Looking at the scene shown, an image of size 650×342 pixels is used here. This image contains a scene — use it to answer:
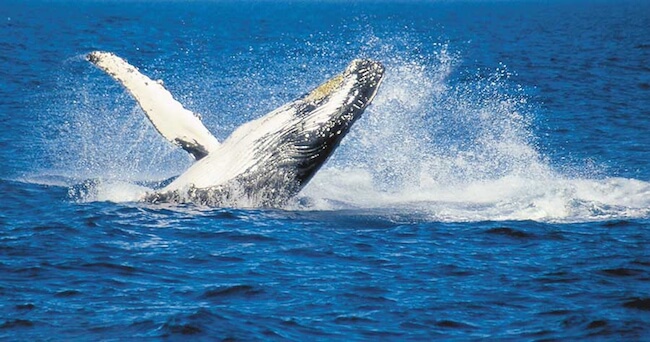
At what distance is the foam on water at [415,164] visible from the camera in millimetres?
18625

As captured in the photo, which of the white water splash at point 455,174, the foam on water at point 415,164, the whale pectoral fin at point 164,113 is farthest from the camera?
the foam on water at point 415,164

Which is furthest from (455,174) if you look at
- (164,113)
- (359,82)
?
(164,113)

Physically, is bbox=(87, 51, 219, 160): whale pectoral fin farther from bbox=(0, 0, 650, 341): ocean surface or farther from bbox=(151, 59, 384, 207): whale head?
bbox=(0, 0, 650, 341): ocean surface

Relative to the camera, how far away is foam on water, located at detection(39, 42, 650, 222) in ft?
61.1

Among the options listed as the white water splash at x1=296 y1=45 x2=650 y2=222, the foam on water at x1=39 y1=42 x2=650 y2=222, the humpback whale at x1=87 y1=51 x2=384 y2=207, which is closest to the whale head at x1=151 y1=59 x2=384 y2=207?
the humpback whale at x1=87 y1=51 x2=384 y2=207

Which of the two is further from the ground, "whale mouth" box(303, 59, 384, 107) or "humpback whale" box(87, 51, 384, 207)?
"whale mouth" box(303, 59, 384, 107)

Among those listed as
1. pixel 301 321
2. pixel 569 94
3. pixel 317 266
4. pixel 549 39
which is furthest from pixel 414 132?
pixel 549 39

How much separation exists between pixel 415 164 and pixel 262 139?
7197 millimetres

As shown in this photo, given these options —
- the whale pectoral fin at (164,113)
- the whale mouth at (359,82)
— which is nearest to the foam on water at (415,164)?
the whale pectoral fin at (164,113)

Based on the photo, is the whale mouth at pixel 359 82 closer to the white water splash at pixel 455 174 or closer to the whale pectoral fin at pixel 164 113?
the whale pectoral fin at pixel 164 113

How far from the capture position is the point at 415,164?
23328mm

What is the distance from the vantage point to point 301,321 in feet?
40.2

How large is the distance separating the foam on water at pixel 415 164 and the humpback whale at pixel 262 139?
3.59 feet

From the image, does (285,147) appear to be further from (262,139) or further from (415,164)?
(415,164)
